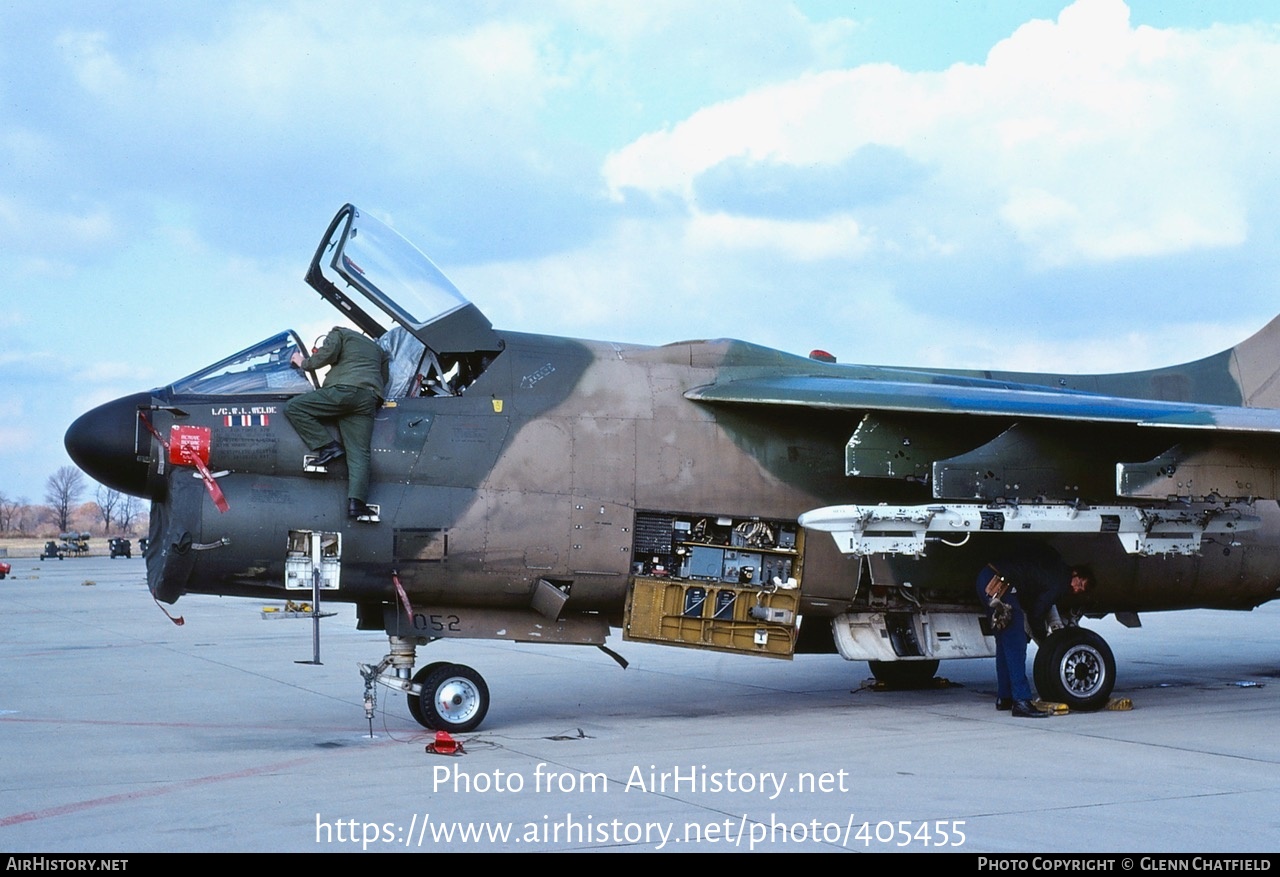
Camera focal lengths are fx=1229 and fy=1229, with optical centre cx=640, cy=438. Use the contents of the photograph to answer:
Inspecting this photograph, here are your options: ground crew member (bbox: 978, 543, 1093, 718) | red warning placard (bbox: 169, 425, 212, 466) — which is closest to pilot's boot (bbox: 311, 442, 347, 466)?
red warning placard (bbox: 169, 425, 212, 466)

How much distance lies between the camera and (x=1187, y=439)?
10.1 meters

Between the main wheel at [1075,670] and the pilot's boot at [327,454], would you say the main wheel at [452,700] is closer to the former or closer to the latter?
the pilot's boot at [327,454]

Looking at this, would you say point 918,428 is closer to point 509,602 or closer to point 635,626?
point 635,626

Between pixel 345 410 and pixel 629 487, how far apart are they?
2.30 metres

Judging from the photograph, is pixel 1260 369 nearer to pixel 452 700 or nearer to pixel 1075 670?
pixel 1075 670

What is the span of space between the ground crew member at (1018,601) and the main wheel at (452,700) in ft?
14.2

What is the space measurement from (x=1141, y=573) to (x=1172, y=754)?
3.68 metres

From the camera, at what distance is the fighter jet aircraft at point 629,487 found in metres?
9.13

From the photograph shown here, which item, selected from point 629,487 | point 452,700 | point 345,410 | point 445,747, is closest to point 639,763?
point 445,747

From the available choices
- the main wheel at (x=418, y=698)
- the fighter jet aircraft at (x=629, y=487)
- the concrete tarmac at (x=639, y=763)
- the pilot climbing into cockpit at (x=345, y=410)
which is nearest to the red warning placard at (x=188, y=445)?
the fighter jet aircraft at (x=629, y=487)

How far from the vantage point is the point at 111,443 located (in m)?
8.91

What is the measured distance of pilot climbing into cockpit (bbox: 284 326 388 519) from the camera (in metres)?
9.14

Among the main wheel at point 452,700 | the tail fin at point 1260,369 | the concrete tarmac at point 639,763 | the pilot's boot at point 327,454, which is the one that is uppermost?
the tail fin at point 1260,369
